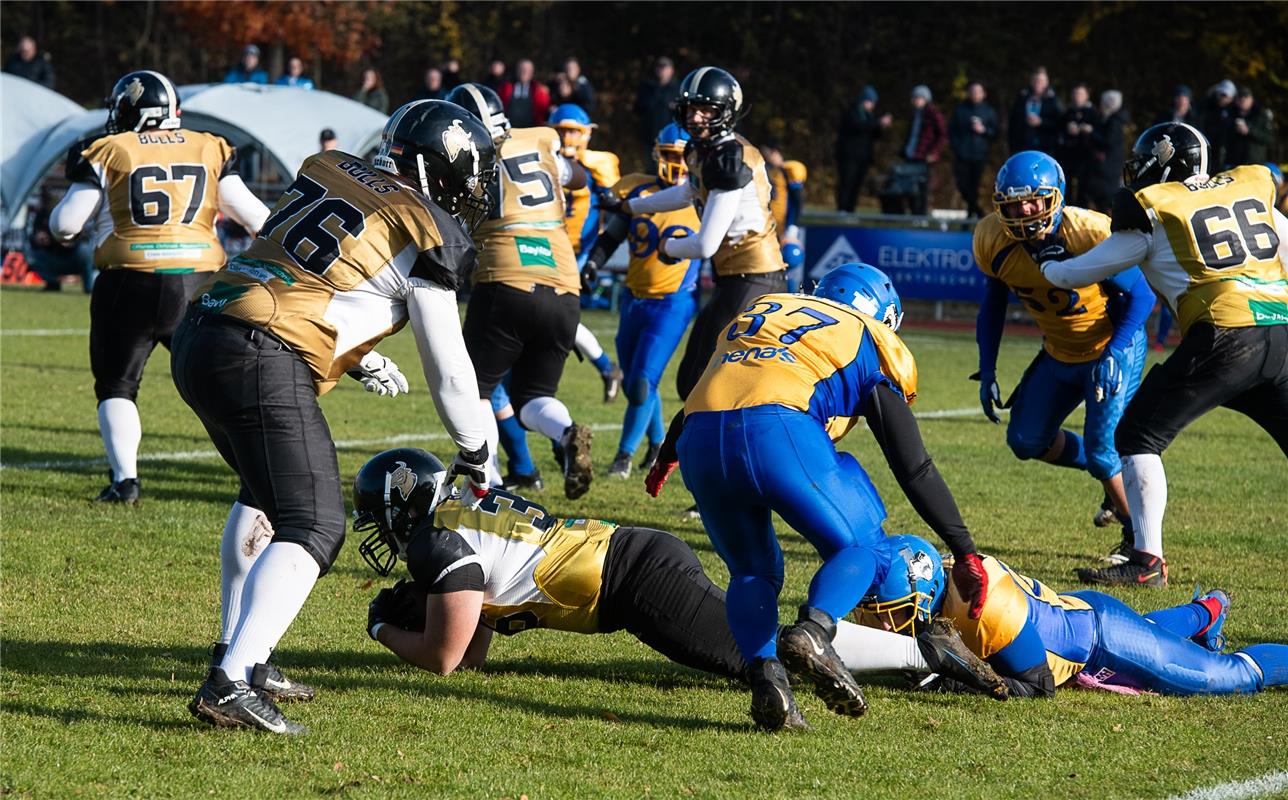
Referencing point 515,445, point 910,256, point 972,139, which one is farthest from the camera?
point 972,139

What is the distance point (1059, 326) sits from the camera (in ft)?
23.6

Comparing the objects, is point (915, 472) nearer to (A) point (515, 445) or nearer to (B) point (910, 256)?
(A) point (515, 445)

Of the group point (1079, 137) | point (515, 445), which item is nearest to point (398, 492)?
point (515, 445)

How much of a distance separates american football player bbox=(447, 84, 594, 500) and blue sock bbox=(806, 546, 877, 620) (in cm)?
330

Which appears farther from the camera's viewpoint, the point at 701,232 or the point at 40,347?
the point at 40,347

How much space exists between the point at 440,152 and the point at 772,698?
5.85 feet

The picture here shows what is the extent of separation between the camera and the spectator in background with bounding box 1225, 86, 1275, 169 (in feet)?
59.9

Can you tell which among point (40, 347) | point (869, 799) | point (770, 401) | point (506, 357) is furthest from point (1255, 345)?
point (40, 347)

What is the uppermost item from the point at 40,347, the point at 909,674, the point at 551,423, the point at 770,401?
the point at 770,401

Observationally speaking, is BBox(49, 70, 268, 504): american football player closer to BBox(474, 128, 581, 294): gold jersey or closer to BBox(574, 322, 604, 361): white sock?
BBox(474, 128, 581, 294): gold jersey

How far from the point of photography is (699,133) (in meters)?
7.68

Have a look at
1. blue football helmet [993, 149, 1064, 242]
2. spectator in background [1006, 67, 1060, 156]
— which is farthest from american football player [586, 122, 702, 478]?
spectator in background [1006, 67, 1060, 156]

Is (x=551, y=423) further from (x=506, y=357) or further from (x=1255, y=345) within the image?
(x=1255, y=345)

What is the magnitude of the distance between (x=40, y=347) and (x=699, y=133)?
903cm
